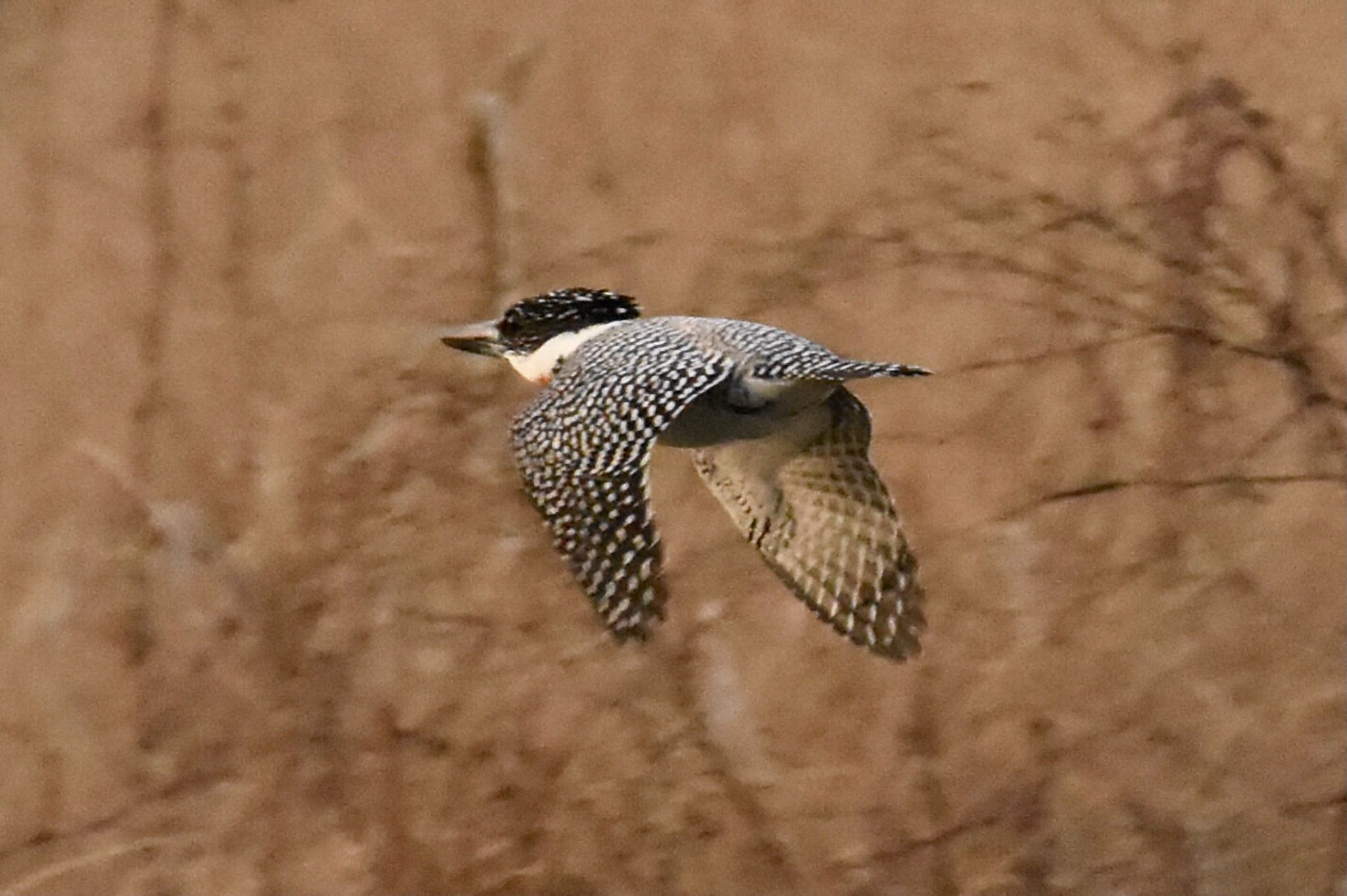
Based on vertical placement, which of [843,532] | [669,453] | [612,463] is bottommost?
[669,453]

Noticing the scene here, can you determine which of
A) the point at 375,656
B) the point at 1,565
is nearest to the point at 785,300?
the point at 375,656

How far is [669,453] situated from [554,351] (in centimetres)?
80

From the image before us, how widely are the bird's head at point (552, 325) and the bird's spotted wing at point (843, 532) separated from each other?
Result: 0.19 m

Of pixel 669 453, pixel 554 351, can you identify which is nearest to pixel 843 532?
pixel 554 351

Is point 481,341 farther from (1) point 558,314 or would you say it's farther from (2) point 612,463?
(2) point 612,463

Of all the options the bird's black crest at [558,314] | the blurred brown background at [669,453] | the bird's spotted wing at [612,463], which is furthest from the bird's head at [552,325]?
the blurred brown background at [669,453]

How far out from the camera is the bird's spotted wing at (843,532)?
161 cm

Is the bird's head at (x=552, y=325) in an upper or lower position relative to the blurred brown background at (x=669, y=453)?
upper

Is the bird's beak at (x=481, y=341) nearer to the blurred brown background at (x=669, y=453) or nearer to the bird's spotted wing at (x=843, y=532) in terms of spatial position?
the bird's spotted wing at (x=843, y=532)

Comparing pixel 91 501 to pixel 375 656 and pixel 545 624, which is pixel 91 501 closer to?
pixel 375 656

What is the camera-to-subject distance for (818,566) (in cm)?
165

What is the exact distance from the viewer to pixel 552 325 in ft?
5.30

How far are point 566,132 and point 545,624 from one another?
2.33 ft

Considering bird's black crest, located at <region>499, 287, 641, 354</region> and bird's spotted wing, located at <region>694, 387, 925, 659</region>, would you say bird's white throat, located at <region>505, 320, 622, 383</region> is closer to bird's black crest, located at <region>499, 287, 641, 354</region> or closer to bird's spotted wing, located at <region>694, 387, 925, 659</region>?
bird's black crest, located at <region>499, 287, 641, 354</region>
